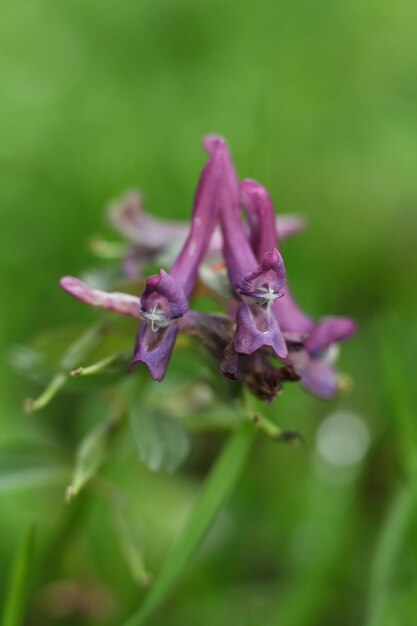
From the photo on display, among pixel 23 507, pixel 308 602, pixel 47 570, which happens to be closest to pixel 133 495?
pixel 23 507


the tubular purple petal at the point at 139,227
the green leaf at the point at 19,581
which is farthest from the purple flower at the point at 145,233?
the green leaf at the point at 19,581

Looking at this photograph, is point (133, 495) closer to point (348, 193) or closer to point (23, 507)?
point (23, 507)

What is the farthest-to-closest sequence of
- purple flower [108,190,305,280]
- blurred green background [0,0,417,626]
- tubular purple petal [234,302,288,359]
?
1. blurred green background [0,0,417,626]
2. purple flower [108,190,305,280]
3. tubular purple petal [234,302,288,359]

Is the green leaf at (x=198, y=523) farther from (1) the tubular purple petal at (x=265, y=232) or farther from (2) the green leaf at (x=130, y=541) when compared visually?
(1) the tubular purple petal at (x=265, y=232)

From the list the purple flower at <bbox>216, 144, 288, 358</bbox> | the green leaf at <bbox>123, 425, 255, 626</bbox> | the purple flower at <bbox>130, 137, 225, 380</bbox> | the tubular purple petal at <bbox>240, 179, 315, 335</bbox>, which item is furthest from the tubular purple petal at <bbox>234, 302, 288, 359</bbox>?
the green leaf at <bbox>123, 425, 255, 626</bbox>

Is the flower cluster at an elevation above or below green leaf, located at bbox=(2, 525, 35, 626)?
above

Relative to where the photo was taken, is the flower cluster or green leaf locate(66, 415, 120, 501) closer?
the flower cluster

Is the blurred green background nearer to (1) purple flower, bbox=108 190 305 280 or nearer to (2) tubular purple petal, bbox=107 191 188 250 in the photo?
(1) purple flower, bbox=108 190 305 280
